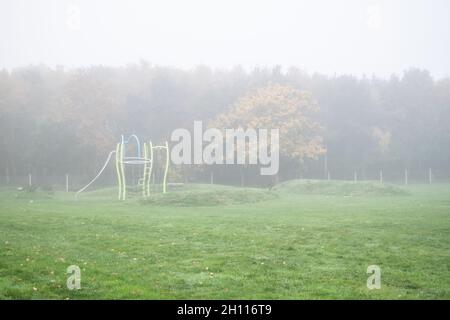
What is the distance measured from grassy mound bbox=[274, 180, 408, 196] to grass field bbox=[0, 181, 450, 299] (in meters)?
10.3

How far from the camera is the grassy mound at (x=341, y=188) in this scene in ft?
94.8

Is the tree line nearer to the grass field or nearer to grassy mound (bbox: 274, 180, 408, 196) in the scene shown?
grassy mound (bbox: 274, 180, 408, 196)

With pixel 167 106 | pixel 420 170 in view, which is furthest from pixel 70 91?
pixel 420 170

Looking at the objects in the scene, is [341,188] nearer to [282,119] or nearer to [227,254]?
[282,119]

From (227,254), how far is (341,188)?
21.8 meters

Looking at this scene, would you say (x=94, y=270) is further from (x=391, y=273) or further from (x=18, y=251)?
(x=391, y=273)

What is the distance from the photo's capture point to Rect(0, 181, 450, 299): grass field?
299 inches

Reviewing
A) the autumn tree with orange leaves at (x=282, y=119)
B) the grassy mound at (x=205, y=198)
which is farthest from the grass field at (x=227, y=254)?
the autumn tree with orange leaves at (x=282, y=119)

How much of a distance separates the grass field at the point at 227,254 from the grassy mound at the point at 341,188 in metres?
10.3

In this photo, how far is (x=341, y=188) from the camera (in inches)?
1218

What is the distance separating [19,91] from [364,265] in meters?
46.5

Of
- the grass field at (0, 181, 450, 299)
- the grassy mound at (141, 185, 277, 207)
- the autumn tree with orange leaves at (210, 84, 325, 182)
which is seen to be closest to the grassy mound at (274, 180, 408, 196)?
the autumn tree with orange leaves at (210, 84, 325, 182)

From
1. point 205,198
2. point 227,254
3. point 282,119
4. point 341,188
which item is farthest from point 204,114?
point 227,254
